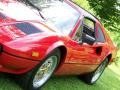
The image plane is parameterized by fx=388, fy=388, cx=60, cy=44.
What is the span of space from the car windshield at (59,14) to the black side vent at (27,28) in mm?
789

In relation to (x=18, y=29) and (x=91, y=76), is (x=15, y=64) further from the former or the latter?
(x=91, y=76)

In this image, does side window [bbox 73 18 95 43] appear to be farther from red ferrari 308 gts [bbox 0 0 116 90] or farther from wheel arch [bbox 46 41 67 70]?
wheel arch [bbox 46 41 67 70]

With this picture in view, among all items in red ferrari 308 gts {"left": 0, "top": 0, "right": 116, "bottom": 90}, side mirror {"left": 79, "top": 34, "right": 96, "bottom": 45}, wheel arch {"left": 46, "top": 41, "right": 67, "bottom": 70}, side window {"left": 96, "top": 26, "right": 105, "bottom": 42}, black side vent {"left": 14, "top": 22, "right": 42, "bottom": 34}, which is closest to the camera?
red ferrari 308 gts {"left": 0, "top": 0, "right": 116, "bottom": 90}

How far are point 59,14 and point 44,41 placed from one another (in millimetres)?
1489

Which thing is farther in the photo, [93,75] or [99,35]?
[93,75]

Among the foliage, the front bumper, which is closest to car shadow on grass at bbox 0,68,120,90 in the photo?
the front bumper

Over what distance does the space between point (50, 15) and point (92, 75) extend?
2.74m

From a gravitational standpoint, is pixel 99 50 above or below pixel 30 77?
below

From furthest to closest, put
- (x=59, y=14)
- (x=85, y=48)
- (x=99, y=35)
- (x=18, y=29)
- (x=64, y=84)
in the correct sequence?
(x=99, y=35), (x=64, y=84), (x=85, y=48), (x=59, y=14), (x=18, y=29)

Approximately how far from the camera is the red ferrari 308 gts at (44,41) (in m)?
5.28

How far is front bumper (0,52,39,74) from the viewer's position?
5.16 meters

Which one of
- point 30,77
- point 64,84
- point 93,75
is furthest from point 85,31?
point 30,77

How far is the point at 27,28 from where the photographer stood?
563 cm

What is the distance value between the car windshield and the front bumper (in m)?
1.24
